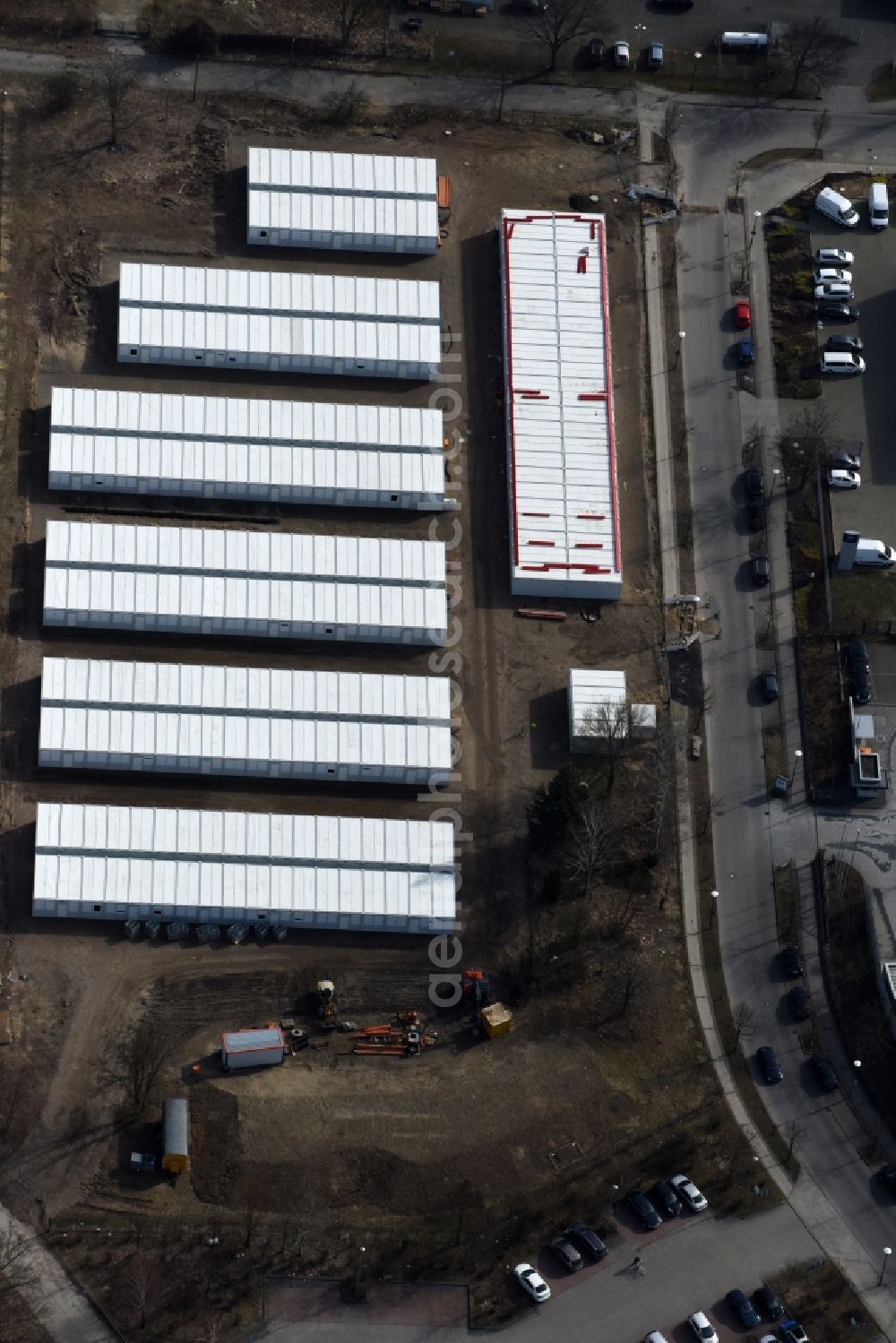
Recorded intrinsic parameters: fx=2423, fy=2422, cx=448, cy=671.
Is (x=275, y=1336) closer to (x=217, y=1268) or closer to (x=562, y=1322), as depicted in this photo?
(x=217, y=1268)

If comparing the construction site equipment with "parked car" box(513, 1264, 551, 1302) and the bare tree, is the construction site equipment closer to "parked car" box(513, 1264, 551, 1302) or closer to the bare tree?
the bare tree

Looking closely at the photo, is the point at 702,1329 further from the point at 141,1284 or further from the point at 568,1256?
the point at 141,1284

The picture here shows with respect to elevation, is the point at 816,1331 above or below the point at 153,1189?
below

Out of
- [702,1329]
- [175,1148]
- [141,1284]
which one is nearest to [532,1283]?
[702,1329]

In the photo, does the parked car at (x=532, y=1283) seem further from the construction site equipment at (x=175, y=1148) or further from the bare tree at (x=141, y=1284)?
the bare tree at (x=141, y=1284)

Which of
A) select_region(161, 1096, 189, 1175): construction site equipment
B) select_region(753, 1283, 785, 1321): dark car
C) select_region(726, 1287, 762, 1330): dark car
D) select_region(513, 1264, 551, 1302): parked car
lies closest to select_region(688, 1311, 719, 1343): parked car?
select_region(726, 1287, 762, 1330): dark car

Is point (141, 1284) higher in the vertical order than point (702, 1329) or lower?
higher

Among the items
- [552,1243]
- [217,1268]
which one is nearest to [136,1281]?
[217,1268]
